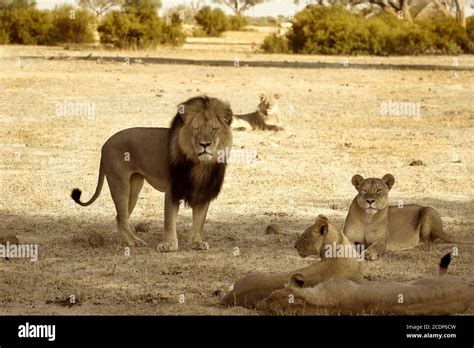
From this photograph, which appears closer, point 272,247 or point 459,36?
point 272,247

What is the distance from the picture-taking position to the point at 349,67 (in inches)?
1240

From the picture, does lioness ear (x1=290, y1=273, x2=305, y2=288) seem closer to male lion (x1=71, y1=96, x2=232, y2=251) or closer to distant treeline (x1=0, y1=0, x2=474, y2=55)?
male lion (x1=71, y1=96, x2=232, y2=251)

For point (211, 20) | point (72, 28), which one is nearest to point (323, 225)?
point (72, 28)

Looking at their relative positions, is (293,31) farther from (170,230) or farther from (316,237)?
(316,237)

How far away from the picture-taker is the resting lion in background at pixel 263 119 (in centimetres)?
1545

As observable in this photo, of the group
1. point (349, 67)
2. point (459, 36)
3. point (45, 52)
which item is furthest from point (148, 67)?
point (459, 36)

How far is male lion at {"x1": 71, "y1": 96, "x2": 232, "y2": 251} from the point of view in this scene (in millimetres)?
7676

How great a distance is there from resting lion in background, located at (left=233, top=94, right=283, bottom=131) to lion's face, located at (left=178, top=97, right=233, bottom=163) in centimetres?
766

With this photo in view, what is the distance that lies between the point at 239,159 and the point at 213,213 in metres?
3.22

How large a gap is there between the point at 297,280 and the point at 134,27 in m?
36.9

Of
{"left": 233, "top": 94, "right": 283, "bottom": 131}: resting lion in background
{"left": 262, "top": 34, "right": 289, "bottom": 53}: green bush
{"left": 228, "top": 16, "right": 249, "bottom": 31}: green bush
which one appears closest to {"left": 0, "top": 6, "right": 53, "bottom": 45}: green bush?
{"left": 262, "top": 34, "right": 289, "bottom": 53}: green bush

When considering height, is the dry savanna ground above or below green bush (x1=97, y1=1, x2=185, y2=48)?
below

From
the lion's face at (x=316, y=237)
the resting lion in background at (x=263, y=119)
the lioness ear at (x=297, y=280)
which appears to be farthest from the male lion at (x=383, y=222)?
the resting lion in background at (x=263, y=119)

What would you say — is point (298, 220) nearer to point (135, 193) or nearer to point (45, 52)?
point (135, 193)
